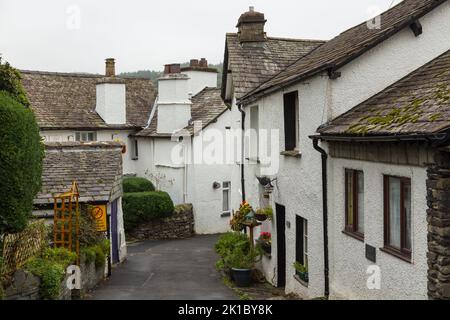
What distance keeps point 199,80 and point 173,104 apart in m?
5.26

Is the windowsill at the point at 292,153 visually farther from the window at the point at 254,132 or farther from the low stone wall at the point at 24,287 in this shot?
the low stone wall at the point at 24,287

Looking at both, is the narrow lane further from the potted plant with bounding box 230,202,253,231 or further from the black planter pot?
the potted plant with bounding box 230,202,253,231

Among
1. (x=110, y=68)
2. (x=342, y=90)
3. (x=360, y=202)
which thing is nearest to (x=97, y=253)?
(x=360, y=202)

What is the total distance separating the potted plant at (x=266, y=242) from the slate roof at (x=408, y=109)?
622 cm

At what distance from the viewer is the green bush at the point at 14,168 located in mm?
11766

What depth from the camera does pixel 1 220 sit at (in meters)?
11.6

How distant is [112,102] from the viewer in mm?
35531

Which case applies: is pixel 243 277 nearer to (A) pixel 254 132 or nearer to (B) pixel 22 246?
(A) pixel 254 132

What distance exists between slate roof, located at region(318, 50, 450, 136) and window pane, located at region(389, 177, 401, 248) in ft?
3.17

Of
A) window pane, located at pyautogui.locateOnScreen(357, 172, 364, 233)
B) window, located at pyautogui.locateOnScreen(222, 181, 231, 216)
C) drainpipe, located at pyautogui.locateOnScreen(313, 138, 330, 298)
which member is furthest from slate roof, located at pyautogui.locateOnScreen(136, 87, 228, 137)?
window pane, located at pyautogui.locateOnScreen(357, 172, 364, 233)

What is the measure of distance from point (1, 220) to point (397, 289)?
7614 millimetres

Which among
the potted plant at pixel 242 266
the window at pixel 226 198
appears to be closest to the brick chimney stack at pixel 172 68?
the window at pixel 226 198

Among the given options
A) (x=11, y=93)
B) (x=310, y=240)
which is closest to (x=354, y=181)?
(x=310, y=240)

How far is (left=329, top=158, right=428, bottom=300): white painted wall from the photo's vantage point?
8922mm
